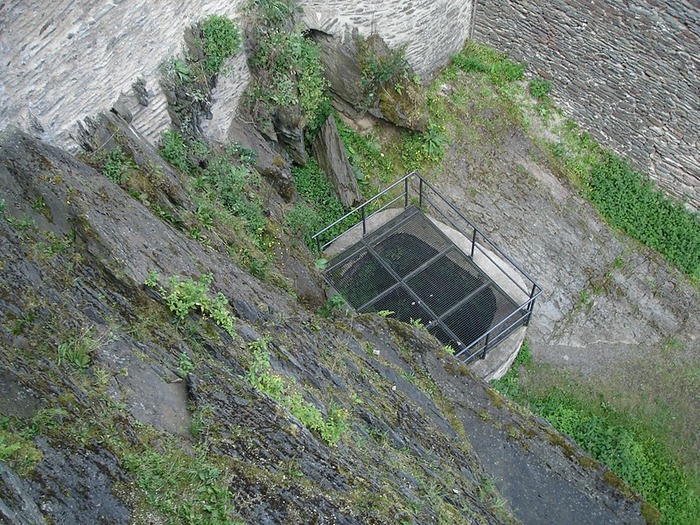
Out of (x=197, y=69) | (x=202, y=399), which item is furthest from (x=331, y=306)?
(x=202, y=399)

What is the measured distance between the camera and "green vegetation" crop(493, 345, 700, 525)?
8.27m

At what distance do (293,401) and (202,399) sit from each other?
71cm

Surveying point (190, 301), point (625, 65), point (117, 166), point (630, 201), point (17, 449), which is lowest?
point (630, 201)

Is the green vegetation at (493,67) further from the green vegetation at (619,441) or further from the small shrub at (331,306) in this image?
the small shrub at (331,306)

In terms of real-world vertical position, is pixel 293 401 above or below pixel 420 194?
above

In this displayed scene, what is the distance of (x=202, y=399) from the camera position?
181 inches

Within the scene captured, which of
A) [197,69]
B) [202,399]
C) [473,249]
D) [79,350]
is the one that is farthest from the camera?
[473,249]

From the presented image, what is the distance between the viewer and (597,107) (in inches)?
413

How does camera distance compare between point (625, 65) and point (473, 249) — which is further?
point (625, 65)

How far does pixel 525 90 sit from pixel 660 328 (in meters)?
4.24

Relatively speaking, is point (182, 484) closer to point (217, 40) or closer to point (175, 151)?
point (175, 151)

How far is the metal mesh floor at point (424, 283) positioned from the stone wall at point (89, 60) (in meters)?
2.45

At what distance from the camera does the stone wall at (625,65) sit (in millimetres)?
9172

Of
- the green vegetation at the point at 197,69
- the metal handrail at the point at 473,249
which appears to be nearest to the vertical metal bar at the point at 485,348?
the metal handrail at the point at 473,249
